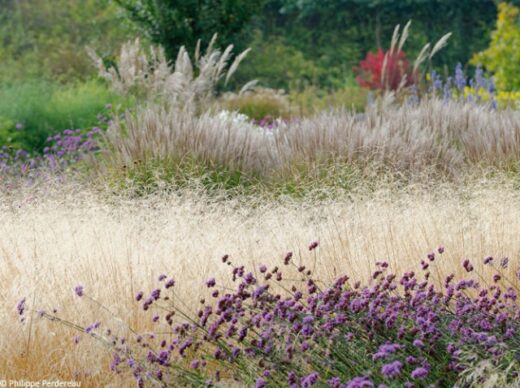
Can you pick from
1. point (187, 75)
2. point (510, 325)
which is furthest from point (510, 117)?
point (510, 325)

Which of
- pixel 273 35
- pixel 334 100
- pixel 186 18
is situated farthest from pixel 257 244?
pixel 273 35

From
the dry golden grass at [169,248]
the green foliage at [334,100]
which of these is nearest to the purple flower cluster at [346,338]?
the dry golden grass at [169,248]

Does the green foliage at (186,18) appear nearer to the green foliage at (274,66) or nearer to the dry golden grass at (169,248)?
the green foliage at (274,66)

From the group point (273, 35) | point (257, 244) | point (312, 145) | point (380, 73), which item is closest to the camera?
point (257, 244)

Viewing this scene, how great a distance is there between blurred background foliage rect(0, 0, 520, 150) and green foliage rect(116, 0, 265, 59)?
2 cm

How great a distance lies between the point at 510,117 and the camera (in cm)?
787

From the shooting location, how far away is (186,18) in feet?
48.5

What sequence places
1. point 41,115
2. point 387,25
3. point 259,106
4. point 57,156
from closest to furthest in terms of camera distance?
point 57,156
point 41,115
point 259,106
point 387,25

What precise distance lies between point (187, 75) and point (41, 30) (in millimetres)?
12396

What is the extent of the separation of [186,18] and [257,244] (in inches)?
407

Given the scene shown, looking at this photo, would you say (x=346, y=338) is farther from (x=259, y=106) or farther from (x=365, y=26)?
(x=365, y=26)

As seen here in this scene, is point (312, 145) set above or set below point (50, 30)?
above

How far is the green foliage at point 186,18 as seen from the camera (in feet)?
47.9

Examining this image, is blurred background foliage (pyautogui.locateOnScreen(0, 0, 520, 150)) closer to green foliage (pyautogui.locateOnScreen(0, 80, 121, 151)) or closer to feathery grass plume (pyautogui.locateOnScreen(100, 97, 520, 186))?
green foliage (pyautogui.locateOnScreen(0, 80, 121, 151))
